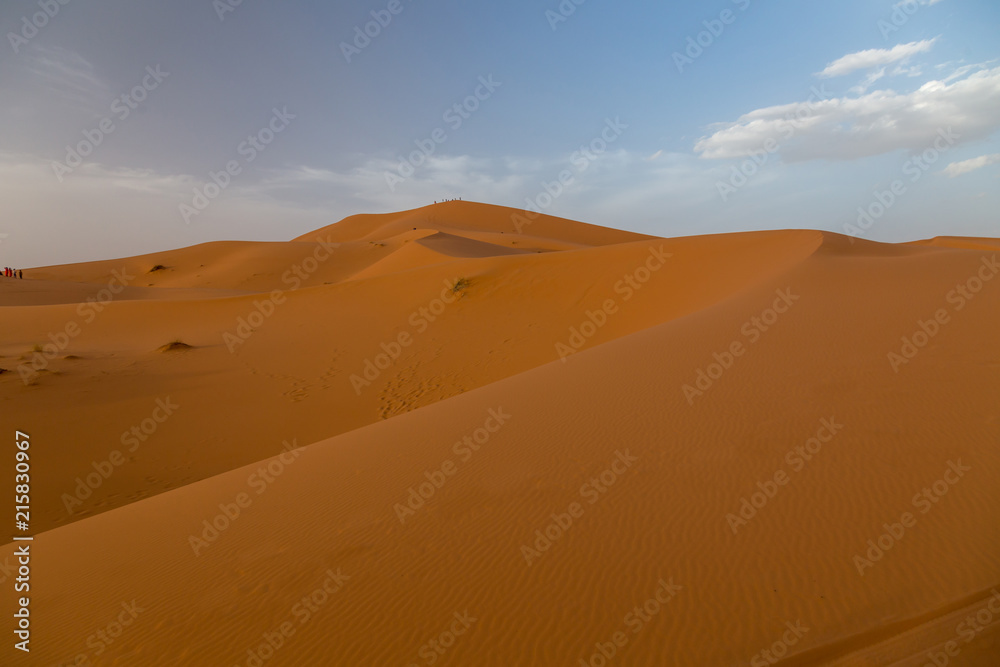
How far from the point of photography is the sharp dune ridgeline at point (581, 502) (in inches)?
95.8

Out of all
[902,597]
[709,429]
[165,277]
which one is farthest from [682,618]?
[165,277]

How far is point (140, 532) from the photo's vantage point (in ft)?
14.0

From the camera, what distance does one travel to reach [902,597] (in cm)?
236

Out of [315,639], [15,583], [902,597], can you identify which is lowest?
[902,597]

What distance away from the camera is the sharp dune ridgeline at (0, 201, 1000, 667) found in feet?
7.98

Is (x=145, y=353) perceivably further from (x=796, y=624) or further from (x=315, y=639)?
(x=796, y=624)

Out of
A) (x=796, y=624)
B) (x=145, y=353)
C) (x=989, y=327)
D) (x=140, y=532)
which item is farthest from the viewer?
(x=145, y=353)

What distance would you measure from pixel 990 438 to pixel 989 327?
3.28m

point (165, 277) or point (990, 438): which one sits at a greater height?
point (165, 277)

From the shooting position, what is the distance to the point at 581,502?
11.6ft

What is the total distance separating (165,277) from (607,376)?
42717mm

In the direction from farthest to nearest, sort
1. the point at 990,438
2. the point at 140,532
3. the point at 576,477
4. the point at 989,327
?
1. the point at 989,327
2. the point at 140,532
3. the point at 576,477
4. the point at 990,438

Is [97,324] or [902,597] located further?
[97,324]

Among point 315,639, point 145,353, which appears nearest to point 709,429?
point 315,639
